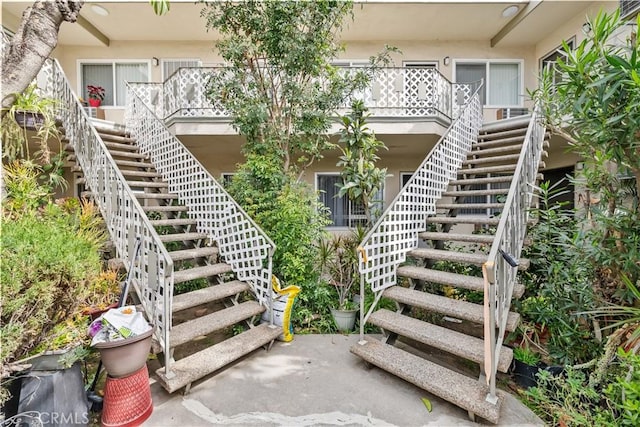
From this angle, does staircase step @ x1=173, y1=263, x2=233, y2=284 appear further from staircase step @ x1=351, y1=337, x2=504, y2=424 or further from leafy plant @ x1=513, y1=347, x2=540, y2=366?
leafy plant @ x1=513, y1=347, x2=540, y2=366

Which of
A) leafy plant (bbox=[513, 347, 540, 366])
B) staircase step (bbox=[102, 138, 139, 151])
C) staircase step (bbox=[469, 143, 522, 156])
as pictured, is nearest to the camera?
leafy plant (bbox=[513, 347, 540, 366])

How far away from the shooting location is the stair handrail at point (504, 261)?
2418 millimetres

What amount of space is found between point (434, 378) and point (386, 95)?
539 cm

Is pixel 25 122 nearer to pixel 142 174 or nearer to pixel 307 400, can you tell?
pixel 142 174

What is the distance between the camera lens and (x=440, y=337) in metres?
2.98

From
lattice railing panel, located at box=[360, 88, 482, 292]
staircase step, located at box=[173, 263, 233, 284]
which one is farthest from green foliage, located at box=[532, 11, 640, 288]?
staircase step, located at box=[173, 263, 233, 284]

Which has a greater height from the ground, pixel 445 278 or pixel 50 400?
pixel 445 278

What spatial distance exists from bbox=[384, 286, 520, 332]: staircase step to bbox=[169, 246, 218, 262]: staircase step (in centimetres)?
248

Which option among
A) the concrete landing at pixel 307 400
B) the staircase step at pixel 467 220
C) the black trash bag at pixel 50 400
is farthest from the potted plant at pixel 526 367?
the black trash bag at pixel 50 400

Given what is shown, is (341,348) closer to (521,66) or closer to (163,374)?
Answer: (163,374)

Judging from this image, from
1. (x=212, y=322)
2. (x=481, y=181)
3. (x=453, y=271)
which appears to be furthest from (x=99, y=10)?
(x=453, y=271)

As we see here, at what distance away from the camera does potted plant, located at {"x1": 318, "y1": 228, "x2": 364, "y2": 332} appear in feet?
14.7

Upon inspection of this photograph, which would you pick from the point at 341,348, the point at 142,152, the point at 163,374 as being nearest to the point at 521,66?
the point at 341,348

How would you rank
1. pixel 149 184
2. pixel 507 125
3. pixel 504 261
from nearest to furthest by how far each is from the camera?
pixel 504 261 < pixel 149 184 < pixel 507 125
